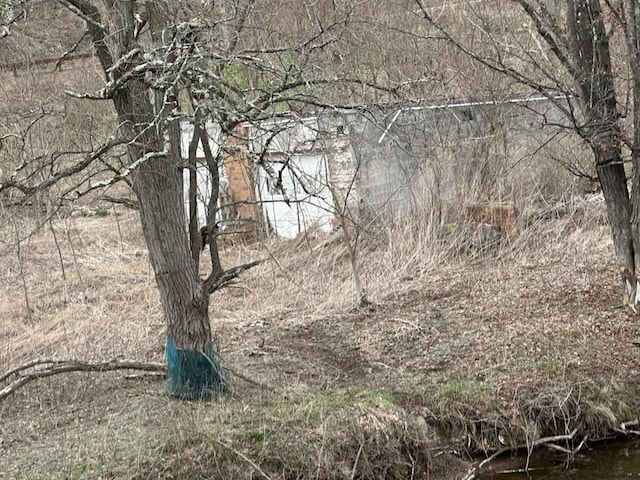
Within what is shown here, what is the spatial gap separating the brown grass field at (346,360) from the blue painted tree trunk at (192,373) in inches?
5.5

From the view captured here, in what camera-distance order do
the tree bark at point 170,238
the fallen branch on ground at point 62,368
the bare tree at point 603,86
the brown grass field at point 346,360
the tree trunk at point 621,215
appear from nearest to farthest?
the brown grass field at point 346,360 < the tree bark at point 170,238 < the fallen branch on ground at point 62,368 < the bare tree at point 603,86 < the tree trunk at point 621,215

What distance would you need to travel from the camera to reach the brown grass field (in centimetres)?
645

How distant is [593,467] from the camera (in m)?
7.14

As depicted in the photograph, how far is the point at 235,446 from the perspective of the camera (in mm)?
6320

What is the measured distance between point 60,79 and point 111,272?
455 cm

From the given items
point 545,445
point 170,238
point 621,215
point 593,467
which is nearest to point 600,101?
point 621,215

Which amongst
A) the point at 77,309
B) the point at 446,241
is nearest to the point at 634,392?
the point at 446,241

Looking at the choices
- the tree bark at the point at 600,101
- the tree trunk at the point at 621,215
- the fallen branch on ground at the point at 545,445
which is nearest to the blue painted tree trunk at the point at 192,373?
the fallen branch on ground at the point at 545,445

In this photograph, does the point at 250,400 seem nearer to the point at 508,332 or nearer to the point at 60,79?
the point at 508,332

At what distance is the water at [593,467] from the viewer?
7.03m

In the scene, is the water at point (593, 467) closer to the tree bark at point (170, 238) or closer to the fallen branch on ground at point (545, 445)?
the fallen branch on ground at point (545, 445)

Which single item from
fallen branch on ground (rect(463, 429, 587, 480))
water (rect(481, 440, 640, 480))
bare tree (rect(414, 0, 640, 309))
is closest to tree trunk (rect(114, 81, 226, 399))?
fallen branch on ground (rect(463, 429, 587, 480))

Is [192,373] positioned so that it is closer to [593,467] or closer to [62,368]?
[62,368]

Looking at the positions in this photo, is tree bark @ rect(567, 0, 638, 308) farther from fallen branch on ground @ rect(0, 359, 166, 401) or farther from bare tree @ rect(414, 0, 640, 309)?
fallen branch on ground @ rect(0, 359, 166, 401)
